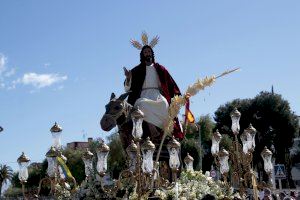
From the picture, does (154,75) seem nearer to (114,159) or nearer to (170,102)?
(170,102)

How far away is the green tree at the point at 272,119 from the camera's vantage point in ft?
169

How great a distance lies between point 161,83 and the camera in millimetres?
17812

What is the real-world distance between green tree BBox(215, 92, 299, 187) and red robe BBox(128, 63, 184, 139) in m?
34.2

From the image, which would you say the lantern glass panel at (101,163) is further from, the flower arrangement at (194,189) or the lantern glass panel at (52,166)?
the flower arrangement at (194,189)

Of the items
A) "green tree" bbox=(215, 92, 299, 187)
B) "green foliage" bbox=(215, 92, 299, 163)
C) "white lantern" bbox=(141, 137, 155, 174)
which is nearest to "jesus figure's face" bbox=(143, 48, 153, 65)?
"white lantern" bbox=(141, 137, 155, 174)

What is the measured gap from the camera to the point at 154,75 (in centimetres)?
1789

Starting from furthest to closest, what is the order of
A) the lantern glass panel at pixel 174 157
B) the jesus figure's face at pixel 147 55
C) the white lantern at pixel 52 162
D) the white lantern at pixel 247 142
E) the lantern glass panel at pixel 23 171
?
the jesus figure's face at pixel 147 55, the white lantern at pixel 247 142, the lantern glass panel at pixel 23 171, the lantern glass panel at pixel 174 157, the white lantern at pixel 52 162

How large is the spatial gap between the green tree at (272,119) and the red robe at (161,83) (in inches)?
1347

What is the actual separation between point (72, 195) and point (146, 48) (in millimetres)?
7333

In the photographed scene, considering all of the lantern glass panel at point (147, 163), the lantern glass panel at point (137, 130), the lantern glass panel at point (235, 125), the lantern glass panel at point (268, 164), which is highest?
the lantern glass panel at point (235, 125)

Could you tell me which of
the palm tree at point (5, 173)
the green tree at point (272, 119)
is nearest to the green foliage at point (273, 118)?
the green tree at point (272, 119)

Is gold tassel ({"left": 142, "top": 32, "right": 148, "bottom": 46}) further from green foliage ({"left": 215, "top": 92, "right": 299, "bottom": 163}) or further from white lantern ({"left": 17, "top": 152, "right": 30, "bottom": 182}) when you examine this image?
green foliage ({"left": 215, "top": 92, "right": 299, "bottom": 163})

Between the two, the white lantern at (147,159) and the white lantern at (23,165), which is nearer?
the white lantern at (147,159)

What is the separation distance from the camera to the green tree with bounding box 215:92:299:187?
51.5 m
